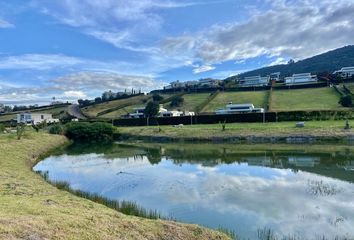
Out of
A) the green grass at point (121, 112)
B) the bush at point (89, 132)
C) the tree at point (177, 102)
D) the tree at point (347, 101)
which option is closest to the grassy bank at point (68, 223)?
the bush at point (89, 132)

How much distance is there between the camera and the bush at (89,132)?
68.9 metres

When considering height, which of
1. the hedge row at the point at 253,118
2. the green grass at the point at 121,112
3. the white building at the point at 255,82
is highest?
the white building at the point at 255,82

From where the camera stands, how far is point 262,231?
14.6m

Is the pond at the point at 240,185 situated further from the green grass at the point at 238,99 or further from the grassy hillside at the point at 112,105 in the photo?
the grassy hillside at the point at 112,105

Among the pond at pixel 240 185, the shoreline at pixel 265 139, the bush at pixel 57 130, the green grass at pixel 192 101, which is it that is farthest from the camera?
the green grass at pixel 192 101

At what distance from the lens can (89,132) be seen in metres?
68.9

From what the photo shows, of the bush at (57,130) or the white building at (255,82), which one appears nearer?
the bush at (57,130)

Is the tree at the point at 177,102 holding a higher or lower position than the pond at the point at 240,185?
higher

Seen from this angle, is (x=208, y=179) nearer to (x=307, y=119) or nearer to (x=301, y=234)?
(x=301, y=234)

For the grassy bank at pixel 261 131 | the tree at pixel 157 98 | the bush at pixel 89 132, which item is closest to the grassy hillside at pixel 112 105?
the tree at pixel 157 98

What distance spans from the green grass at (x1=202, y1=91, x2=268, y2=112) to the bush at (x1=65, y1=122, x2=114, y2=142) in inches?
1405

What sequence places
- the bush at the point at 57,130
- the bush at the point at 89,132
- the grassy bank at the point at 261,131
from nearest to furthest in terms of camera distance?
1. the grassy bank at the point at 261,131
2. the bush at the point at 89,132
3. the bush at the point at 57,130

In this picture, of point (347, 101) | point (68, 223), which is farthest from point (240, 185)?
point (347, 101)

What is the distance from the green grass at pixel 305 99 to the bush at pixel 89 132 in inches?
1506
